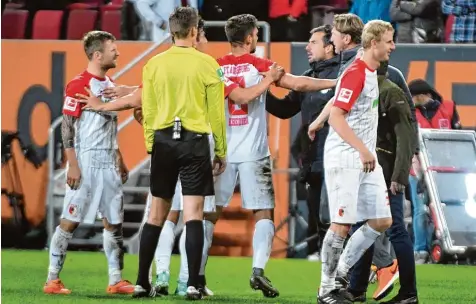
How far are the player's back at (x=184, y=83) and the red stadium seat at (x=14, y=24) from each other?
716 centimetres

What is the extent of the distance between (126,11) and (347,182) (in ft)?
23.6

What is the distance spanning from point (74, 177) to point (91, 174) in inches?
5.6

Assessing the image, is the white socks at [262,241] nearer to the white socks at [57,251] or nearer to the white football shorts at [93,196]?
the white football shorts at [93,196]

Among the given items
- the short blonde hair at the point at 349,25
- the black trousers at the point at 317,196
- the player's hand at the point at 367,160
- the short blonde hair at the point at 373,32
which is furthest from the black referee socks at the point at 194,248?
the black trousers at the point at 317,196

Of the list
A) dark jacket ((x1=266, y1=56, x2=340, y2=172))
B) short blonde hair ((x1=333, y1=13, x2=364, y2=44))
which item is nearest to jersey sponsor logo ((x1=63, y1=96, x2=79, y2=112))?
dark jacket ((x1=266, y1=56, x2=340, y2=172))

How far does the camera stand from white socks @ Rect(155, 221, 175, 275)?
27.2 ft

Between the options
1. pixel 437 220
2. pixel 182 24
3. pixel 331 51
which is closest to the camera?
pixel 182 24

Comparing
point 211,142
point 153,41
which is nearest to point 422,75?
point 153,41

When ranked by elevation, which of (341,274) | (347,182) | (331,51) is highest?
(331,51)

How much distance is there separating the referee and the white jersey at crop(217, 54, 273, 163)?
2.00ft

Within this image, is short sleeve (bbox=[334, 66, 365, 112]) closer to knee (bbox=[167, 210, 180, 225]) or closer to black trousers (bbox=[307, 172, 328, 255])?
knee (bbox=[167, 210, 180, 225])

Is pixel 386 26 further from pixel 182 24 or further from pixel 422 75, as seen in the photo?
pixel 422 75

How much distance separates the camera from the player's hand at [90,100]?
8531mm

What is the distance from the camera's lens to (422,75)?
43.8ft
